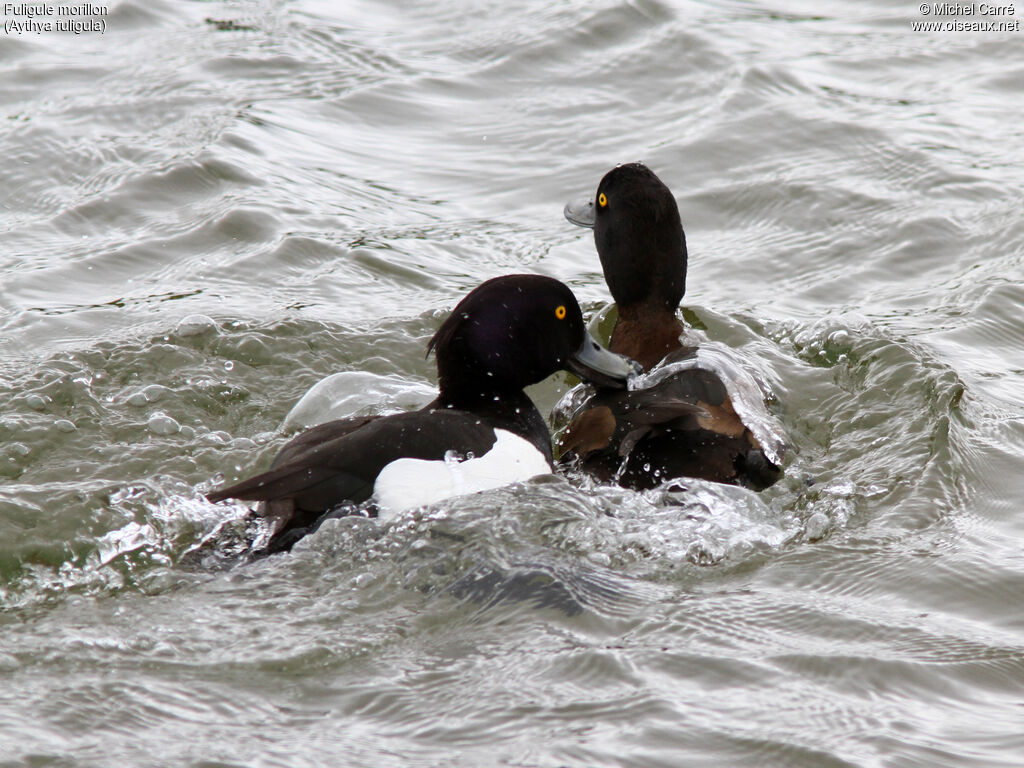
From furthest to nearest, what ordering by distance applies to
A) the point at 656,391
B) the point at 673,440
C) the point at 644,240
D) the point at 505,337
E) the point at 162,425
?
the point at 644,240 → the point at 162,425 → the point at 656,391 → the point at 505,337 → the point at 673,440

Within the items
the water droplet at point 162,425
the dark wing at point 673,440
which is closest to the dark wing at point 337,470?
the dark wing at point 673,440

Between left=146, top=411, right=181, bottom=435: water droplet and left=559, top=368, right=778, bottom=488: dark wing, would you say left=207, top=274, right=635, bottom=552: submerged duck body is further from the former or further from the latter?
left=146, top=411, right=181, bottom=435: water droplet

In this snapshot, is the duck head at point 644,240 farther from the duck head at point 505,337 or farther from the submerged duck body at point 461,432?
the duck head at point 505,337

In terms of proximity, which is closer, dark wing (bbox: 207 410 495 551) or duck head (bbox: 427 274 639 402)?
dark wing (bbox: 207 410 495 551)

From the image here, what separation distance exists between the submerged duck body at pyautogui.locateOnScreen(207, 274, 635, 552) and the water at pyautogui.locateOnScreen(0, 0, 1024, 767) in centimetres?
11

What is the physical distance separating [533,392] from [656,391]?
4.48ft

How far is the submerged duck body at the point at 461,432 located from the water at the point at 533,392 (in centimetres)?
11

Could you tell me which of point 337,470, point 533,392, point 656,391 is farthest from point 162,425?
point 656,391

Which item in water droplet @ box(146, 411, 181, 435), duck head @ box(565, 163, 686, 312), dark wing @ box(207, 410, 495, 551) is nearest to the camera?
dark wing @ box(207, 410, 495, 551)

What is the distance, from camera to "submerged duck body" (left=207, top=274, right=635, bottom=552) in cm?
425

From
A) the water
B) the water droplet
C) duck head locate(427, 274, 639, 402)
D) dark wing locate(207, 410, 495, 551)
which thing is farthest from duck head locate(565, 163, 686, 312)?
the water droplet

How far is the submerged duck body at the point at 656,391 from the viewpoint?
188 inches

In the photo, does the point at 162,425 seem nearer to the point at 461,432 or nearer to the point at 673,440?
the point at 461,432

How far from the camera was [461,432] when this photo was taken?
4.50 metres
